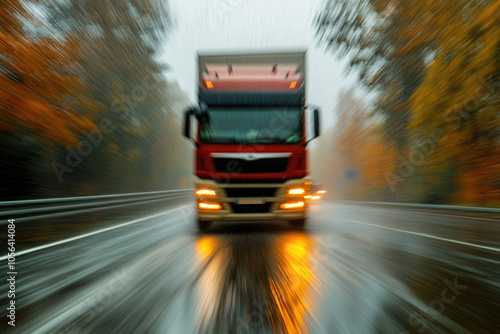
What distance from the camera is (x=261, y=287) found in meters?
3.44

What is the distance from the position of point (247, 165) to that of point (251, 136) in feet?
2.13

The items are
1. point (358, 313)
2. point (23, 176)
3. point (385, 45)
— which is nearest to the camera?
point (358, 313)

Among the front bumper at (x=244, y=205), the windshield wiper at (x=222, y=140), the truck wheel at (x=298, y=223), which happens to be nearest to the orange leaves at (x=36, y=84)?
the windshield wiper at (x=222, y=140)

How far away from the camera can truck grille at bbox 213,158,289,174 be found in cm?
691

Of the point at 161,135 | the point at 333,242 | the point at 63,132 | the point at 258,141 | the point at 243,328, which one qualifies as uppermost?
the point at 161,135

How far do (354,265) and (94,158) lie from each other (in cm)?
1458

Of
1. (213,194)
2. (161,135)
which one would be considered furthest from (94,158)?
(161,135)

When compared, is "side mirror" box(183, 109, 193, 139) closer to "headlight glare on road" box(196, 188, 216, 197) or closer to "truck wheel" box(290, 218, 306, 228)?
"headlight glare on road" box(196, 188, 216, 197)

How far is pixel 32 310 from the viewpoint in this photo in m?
2.92

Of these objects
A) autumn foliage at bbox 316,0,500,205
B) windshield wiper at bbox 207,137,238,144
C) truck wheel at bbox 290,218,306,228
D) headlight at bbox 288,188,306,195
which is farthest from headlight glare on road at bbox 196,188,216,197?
autumn foliage at bbox 316,0,500,205

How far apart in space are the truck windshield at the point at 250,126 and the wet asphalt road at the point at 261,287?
2.21 m

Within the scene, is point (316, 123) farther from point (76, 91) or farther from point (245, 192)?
point (76, 91)

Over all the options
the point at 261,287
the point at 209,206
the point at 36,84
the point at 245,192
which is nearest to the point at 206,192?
the point at 209,206

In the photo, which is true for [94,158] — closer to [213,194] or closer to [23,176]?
[23,176]
